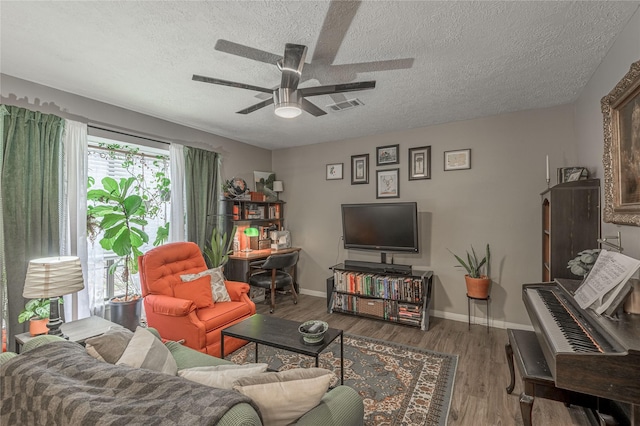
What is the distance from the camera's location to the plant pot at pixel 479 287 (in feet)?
10.9

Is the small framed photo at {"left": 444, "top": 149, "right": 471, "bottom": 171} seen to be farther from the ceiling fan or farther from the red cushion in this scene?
the red cushion

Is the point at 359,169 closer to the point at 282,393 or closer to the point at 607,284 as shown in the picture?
the point at 607,284

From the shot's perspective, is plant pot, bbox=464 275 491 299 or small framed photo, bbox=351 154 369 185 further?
small framed photo, bbox=351 154 369 185

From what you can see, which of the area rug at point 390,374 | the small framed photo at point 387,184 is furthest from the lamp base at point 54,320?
the small framed photo at point 387,184

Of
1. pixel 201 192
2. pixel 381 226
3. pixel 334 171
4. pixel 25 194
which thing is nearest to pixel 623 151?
pixel 381 226

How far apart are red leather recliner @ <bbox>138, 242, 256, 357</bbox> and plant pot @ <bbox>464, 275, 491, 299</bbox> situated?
247cm

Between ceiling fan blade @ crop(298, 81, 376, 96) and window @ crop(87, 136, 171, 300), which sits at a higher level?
ceiling fan blade @ crop(298, 81, 376, 96)

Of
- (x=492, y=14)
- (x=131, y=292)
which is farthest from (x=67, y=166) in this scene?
(x=492, y=14)

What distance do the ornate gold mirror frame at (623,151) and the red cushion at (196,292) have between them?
127 inches

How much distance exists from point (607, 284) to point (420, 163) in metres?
2.66

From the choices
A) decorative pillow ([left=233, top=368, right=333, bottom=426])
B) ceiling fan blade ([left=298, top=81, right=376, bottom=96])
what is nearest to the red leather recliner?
decorative pillow ([left=233, top=368, right=333, bottom=426])

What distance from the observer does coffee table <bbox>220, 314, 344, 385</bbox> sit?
203 cm

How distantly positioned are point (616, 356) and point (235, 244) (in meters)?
4.05

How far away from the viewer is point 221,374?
118 centimetres
